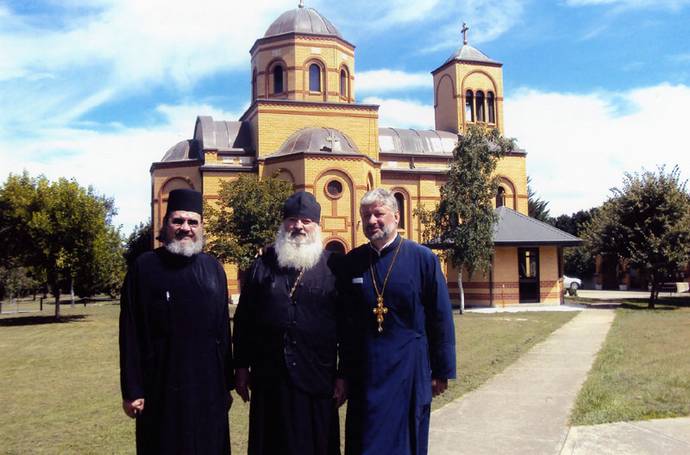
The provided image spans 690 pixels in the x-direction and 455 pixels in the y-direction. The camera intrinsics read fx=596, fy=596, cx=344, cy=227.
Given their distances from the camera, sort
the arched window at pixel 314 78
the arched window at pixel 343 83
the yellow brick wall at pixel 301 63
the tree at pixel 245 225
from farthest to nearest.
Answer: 1. the arched window at pixel 343 83
2. the arched window at pixel 314 78
3. the yellow brick wall at pixel 301 63
4. the tree at pixel 245 225

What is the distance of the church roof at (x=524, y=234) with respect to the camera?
89.8ft

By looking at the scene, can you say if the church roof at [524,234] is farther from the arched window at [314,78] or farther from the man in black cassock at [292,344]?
the man in black cassock at [292,344]

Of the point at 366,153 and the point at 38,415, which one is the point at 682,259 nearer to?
the point at 366,153

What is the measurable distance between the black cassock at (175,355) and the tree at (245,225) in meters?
15.2

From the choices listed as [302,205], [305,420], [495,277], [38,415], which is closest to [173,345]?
[305,420]

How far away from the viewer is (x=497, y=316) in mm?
22688

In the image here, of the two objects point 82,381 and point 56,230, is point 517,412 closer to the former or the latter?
point 82,381

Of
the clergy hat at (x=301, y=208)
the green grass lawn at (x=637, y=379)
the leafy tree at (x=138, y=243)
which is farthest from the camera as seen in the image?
the leafy tree at (x=138, y=243)

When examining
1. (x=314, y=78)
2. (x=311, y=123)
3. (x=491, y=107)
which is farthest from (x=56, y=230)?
(x=491, y=107)

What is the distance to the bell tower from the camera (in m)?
39.0

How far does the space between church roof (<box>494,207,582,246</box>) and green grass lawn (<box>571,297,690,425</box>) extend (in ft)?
37.5

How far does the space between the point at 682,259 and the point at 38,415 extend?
81.4 ft

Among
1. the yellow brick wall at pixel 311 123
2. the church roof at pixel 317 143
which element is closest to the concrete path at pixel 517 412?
the church roof at pixel 317 143

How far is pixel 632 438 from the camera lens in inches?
230
